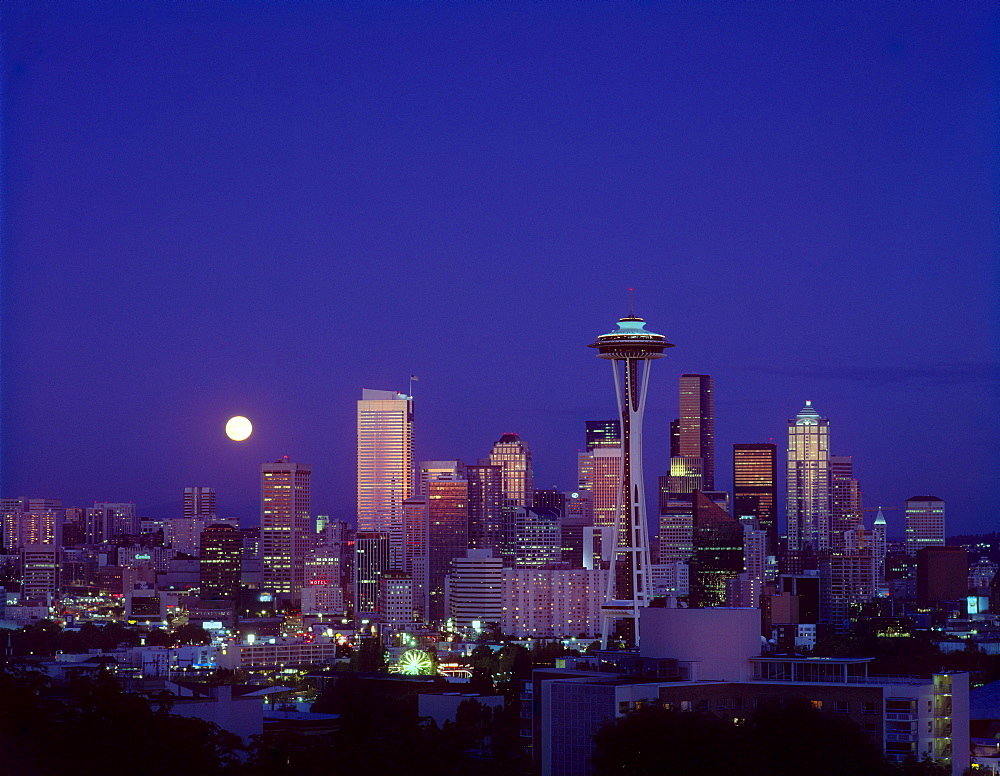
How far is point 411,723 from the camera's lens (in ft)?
83.1

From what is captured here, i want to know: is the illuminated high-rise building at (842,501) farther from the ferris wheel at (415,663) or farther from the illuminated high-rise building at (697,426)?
the ferris wheel at (415,663)

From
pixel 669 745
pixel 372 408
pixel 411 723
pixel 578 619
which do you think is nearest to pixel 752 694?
pixel 669 745

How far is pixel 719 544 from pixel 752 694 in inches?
2225

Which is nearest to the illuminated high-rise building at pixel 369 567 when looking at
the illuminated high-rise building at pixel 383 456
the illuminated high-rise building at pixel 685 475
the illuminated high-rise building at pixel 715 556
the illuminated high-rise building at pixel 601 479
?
the illuminated high-rise building at pixel 601 479

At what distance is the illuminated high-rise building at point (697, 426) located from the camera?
10188cm

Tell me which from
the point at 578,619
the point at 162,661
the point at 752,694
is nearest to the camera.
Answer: the point at 752,694

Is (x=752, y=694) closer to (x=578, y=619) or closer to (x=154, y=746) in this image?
(x=154, y=746)

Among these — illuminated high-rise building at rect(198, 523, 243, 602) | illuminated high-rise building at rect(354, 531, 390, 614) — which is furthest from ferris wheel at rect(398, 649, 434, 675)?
Answer: illuminated high-rise building at rect(198, 523, 243, 602)

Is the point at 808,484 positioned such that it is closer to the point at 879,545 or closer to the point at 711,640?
the point at 879,545

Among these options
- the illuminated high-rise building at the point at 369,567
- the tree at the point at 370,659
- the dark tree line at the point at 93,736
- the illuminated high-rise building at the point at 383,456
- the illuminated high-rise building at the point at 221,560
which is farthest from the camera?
the illuminated high-rise building at the point at 383,456

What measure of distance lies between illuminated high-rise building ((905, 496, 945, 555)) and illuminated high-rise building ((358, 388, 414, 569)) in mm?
30637

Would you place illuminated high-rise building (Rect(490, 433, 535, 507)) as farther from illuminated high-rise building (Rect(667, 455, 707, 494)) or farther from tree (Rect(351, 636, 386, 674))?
tree (Rect(351, 636, 386, 674))

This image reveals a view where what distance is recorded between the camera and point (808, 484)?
9962cm

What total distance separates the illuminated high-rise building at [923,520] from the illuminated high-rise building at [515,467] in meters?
22.9
